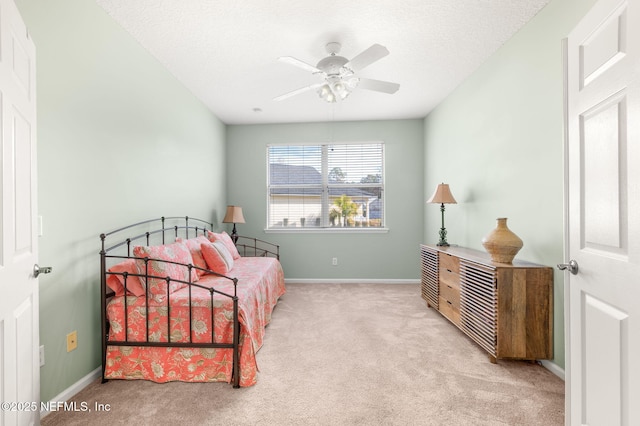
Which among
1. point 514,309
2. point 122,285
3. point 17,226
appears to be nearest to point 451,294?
point 514,309

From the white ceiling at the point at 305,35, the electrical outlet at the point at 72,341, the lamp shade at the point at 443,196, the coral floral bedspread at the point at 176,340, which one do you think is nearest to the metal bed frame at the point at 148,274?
the coral floral bedspread at the point at 176,340

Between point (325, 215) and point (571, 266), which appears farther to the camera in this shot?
point (325, 215)

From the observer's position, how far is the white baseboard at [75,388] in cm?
170

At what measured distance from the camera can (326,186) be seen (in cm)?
491

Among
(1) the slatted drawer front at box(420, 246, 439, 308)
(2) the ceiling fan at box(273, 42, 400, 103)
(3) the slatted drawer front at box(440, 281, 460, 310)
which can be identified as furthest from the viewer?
(1) the slatted drawer front at box(420, 246, 439, 308)

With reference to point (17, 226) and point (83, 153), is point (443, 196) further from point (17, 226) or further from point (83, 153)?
point (17, 226)

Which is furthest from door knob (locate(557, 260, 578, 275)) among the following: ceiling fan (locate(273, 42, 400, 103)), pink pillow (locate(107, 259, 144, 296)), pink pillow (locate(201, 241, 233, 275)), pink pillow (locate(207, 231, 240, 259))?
pink pillow (locate(207, 231, 240, 259))

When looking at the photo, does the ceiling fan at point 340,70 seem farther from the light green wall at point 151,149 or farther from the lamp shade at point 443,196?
the lamp shade at point 443,196

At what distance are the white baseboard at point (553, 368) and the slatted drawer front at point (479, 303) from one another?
35 cm

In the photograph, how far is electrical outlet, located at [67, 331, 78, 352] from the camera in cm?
183

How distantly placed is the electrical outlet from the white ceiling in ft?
7.40

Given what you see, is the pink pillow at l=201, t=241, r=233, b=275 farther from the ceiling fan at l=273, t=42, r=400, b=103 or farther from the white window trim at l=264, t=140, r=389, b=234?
the white window trim at l=264, t=140, r=389, b=234

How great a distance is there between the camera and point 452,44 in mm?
2594

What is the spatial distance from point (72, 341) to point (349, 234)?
3616mm
